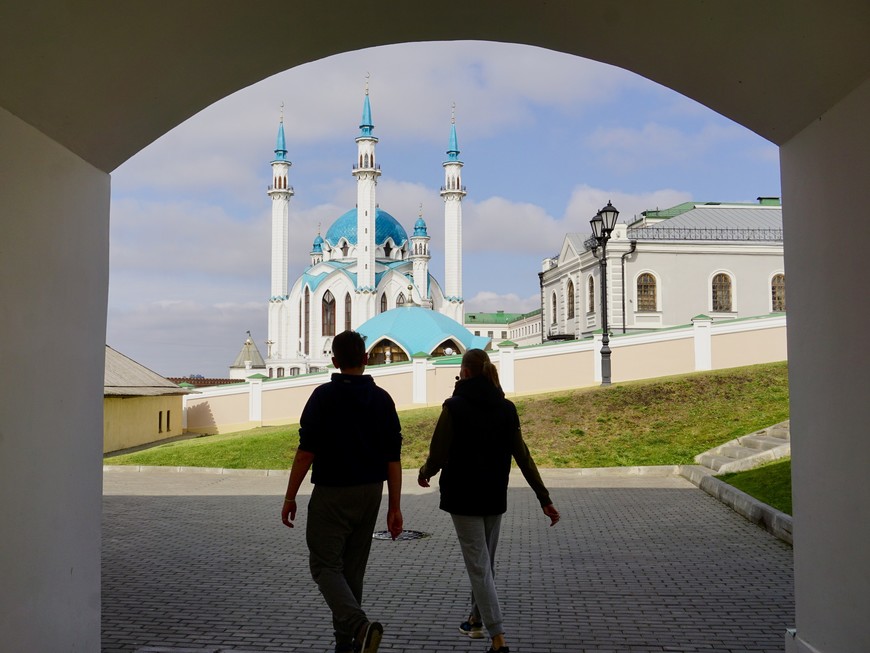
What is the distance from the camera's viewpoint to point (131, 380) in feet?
86.0

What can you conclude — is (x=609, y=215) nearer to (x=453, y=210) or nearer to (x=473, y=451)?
(x=473, y=451)

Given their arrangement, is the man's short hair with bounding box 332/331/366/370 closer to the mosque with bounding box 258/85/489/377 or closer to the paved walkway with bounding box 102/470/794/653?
the paved walkway with bounding box 102/470/794/653

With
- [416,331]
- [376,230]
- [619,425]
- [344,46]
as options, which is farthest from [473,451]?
[376,230]

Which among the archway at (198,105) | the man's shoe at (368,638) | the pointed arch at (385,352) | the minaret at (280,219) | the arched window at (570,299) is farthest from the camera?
the minaret at (280,219)

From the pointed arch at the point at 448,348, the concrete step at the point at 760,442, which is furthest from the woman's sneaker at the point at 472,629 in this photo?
the pointed arch at the point at 448,348

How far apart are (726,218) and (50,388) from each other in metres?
40.6

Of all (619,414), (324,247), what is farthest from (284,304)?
(619,414)

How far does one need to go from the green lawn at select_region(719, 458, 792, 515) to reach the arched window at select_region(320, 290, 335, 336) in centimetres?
5517

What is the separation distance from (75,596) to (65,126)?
2.47m

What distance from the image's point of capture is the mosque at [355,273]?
62156 mm

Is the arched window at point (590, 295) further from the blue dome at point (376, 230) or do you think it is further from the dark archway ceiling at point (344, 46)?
the dark archway ceiling at point (344, 46)

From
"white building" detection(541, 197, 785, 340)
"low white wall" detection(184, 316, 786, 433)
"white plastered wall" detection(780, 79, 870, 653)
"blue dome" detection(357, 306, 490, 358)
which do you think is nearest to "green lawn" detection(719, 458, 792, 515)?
"white plastered wall" detection(780, 79, 870, 653)

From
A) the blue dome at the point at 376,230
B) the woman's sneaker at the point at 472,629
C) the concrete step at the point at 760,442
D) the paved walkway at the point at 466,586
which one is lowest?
the paved walkway at the point at 466,586

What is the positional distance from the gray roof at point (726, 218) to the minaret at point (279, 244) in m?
33.5
